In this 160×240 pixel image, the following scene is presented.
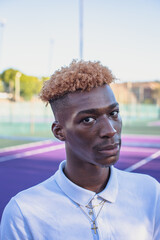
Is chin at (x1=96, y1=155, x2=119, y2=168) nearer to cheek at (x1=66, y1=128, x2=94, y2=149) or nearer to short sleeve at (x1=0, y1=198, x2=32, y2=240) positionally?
cheek at (x1=66, y1=128, x2=94, y2=149)

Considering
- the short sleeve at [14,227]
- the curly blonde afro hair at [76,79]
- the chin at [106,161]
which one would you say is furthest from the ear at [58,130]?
the short sleeve at [14,227]

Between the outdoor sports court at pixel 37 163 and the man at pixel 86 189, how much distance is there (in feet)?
11.3

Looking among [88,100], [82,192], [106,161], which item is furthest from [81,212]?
[88,100]

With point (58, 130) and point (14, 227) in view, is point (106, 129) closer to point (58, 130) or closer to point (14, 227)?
point (58, 130)

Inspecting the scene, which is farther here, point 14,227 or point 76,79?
point 76,79

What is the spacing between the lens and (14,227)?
4.03ft

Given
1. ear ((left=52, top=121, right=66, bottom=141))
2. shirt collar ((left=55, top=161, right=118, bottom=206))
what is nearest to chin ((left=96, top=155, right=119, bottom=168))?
shirt collar ((left=55, top=161, right=118, bottom=206))

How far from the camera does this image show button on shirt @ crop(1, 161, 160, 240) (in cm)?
125

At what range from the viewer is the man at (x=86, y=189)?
4.14ft

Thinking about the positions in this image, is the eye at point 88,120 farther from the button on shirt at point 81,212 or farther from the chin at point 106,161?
the button on shirt at point 81,212

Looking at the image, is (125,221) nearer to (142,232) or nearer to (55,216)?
(142,232)

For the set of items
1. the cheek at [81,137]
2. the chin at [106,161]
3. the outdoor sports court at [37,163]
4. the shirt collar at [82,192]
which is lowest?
the outdoor sports court at [37,163]

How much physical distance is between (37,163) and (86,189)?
7.35 metres

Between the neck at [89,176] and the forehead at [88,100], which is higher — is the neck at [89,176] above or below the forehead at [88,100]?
below
